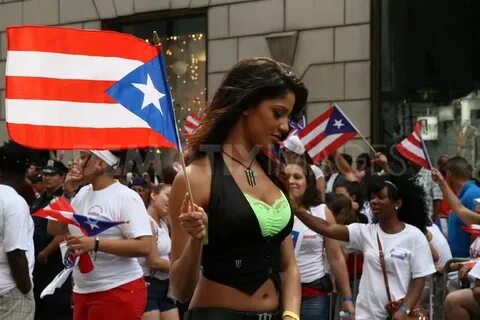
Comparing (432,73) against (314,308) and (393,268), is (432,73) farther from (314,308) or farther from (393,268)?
(393,268)

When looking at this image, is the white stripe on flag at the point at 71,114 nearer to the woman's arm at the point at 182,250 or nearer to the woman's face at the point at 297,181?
the woman's arm at the point at 182,250

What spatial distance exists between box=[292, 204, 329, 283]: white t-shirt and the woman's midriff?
13.5 ft

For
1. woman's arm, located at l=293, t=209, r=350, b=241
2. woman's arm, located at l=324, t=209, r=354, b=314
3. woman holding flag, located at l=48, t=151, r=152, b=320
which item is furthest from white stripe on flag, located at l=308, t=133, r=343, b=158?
woman holding flag, located at l=48, t=151, r=152, b=320

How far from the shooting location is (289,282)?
171 inches

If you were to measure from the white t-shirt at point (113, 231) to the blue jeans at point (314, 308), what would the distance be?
177cm

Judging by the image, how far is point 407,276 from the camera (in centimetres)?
738

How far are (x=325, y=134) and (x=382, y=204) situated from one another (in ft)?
15.4

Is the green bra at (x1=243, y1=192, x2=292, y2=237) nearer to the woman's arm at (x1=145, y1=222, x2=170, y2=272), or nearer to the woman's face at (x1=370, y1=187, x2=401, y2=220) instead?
the woman's face at (x1=370, y1=187, x2=401, y2=220)

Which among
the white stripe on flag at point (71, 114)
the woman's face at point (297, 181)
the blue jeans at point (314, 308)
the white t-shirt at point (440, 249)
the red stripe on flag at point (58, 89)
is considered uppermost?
the red stripe on flag at point (58, 89)

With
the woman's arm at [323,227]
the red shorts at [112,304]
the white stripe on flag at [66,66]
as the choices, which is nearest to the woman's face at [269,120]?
the white stripe on flag at [66,66]

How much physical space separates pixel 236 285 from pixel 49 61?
4.23 ft

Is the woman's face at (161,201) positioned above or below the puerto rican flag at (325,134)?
below

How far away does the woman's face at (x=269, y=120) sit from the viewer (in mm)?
4191

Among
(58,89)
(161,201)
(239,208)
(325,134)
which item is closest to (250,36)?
(325,134)
